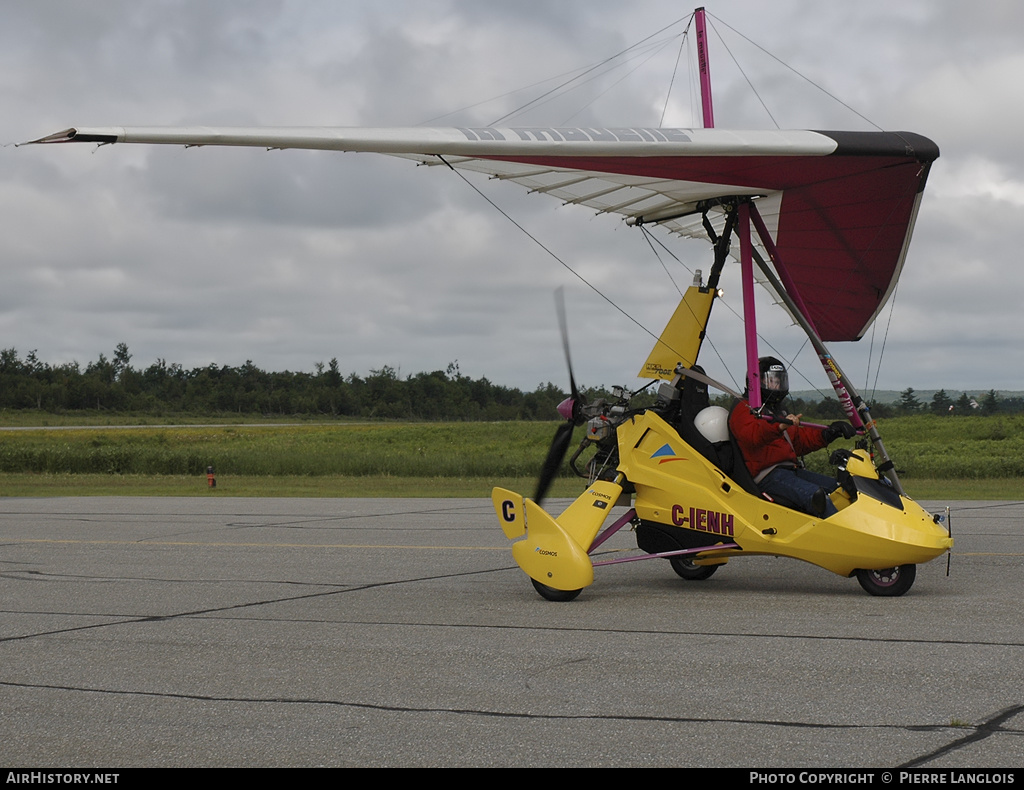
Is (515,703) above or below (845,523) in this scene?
below

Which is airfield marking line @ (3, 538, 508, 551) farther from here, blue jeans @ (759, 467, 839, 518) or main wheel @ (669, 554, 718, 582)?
blue jeans @ (759, 467, 839, 518)

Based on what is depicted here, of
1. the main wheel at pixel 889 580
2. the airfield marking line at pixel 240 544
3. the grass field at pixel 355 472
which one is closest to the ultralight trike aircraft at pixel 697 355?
the main wheel at pixel 889 580

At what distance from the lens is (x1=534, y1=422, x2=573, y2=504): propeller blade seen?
8.98 meters

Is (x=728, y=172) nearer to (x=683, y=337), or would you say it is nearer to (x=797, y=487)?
(x=683, y=337)

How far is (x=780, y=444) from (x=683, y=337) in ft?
4.48

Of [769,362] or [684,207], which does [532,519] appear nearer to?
[769,362]

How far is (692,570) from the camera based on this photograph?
9609mm

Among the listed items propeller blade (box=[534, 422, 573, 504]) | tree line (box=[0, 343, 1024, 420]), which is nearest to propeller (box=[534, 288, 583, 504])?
propeller blade (box=[534, 422, 573, 504])

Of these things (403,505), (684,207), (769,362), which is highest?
(684,207)

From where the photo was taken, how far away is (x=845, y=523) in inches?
315

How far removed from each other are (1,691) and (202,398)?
396 ft

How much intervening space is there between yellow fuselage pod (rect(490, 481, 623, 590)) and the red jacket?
1094mm
